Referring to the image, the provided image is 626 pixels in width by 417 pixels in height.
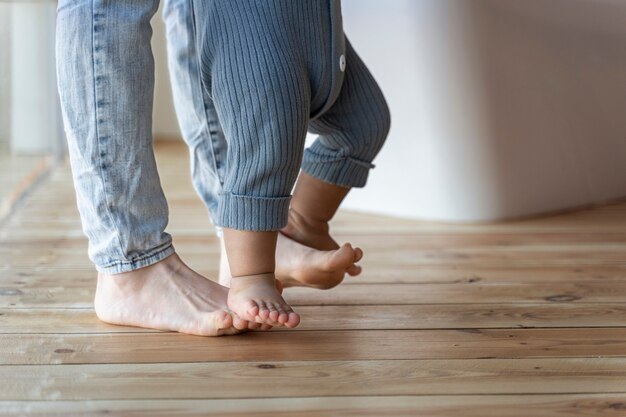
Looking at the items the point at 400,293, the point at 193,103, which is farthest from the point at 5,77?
the point at 400,293

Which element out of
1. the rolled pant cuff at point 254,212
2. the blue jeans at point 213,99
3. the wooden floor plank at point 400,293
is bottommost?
the wooden floor plank at point 400,293

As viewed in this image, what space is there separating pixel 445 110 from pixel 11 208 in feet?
2.97

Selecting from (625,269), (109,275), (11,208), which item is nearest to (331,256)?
(109,275)

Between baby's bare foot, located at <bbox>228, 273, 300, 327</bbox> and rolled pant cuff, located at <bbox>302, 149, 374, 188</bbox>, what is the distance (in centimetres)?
17

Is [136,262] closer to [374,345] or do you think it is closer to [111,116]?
[111,116]

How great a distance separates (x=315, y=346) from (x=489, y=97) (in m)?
0.82

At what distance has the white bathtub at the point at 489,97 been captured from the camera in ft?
5.46

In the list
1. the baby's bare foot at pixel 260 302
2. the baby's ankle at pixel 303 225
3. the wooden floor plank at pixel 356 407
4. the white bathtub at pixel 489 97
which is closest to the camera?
the wooden floor plank at pixel 356 407

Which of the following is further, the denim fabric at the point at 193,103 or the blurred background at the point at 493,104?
the blurred background at the point at 493,104

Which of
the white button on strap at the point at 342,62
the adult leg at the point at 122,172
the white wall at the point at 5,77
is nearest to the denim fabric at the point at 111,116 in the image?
the adult leg at the point at 122,172

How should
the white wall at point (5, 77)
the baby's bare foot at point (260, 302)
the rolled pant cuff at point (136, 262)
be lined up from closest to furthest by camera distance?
the baby's bare foot at point (260, 302) → the rolled pant cuff at point (136, 262) → the white wall at point (5, 77)

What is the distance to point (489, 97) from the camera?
169 centimetres

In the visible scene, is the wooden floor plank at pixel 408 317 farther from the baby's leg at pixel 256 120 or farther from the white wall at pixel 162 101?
the white wall at pixel 162 101

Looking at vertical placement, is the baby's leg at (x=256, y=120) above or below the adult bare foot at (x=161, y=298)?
above
